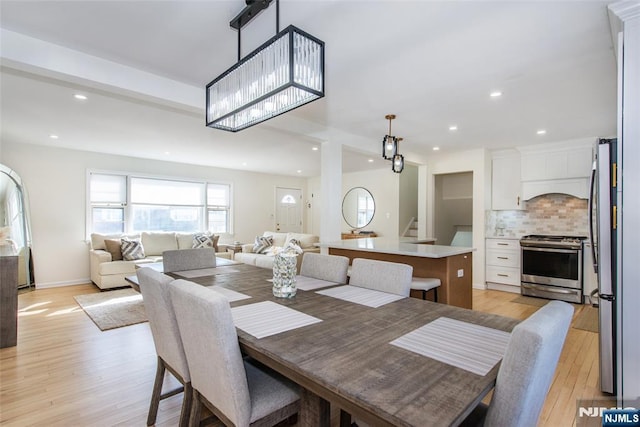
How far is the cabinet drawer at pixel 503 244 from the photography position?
527cm

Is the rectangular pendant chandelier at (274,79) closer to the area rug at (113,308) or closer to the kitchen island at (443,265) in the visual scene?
the kitchen island at (443,265)

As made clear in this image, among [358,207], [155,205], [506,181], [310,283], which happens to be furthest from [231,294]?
[358,207]

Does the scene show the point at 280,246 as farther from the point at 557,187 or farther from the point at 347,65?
the point at 557,187

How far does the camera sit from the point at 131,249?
557 centimetres

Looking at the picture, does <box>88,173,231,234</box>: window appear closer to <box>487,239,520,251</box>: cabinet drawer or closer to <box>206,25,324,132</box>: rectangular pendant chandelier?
<box>206,25,324,132</box>: rectangular pendant chandelier

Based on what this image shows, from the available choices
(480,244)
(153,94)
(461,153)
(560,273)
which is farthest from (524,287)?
(153,94)

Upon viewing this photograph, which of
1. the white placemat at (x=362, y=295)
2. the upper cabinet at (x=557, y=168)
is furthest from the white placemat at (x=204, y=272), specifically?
the upper cabinet at (x=557, y=168)

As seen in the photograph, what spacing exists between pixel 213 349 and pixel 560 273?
208 inches

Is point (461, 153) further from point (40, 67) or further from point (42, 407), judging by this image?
point (42, 407)

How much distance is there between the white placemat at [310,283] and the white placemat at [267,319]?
43cm

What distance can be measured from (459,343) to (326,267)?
1316 mm

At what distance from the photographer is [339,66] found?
255 cm

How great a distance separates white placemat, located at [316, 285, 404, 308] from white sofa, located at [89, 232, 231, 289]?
4595 mm

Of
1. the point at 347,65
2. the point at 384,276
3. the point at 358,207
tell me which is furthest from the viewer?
the point at 358,207
